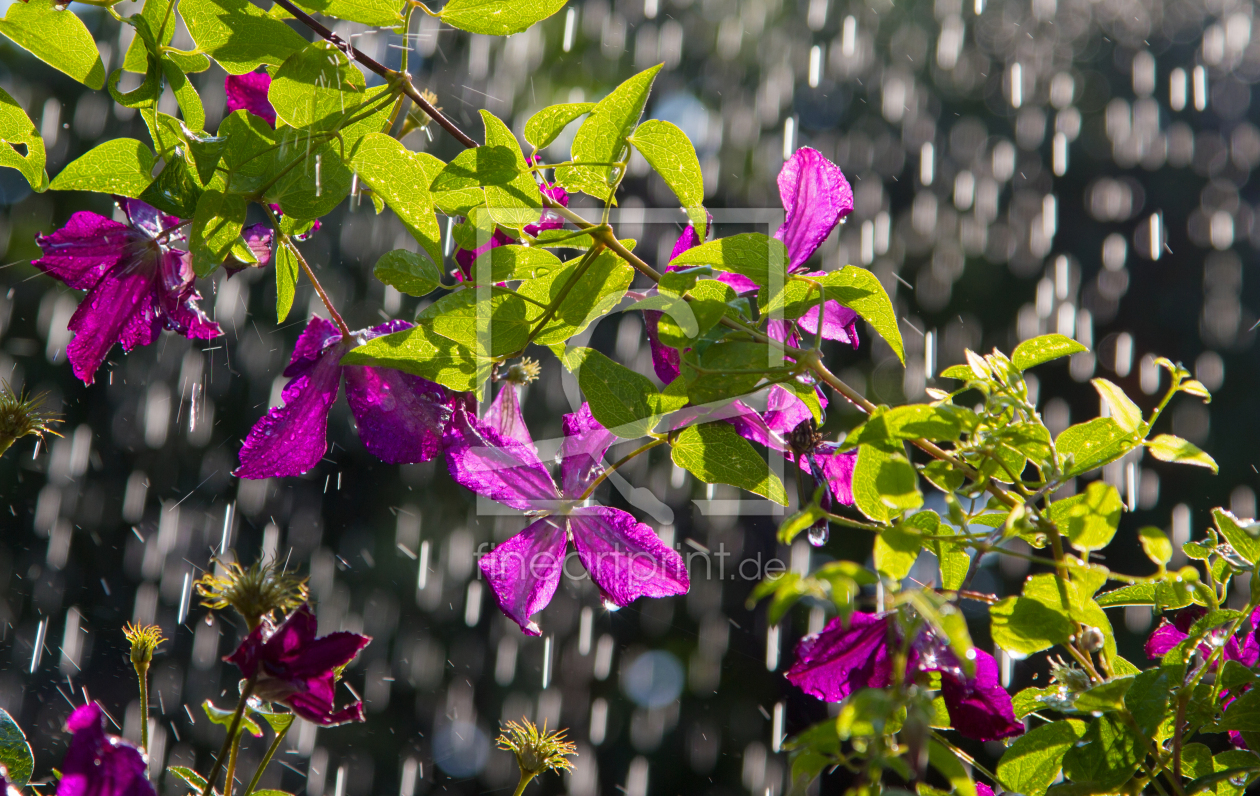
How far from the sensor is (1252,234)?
2834 millimetres

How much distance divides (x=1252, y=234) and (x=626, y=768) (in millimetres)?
2760

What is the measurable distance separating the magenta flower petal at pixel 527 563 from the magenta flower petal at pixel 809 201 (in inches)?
6.1

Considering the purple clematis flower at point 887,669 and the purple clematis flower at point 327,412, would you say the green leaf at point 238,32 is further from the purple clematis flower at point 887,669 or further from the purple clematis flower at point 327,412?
the purple clematis flower at point 887,669

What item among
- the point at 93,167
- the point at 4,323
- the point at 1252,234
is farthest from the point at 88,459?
the point at 1252,234

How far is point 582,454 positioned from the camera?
37 centimetres

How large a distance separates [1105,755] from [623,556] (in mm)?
186

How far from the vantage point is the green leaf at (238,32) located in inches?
11.7

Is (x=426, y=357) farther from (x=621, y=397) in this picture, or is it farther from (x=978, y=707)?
(x=978, y=707)

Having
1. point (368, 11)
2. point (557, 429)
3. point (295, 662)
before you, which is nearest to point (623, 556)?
point (295, 662)

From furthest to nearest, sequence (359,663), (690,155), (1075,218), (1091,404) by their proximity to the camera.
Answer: (1075,218)
(359,663)
(1091,404)
(690,155)

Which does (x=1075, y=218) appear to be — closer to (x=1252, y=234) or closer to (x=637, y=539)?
(x=1252, y=234)

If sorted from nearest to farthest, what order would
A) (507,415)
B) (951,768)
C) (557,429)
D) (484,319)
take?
1. (951,768)
2. (484,319)
3. (507,415)
4. (557,429)

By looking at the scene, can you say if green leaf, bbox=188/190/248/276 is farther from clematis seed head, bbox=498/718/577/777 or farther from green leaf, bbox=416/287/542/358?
clematis seed head, bbox=498/718/577/777

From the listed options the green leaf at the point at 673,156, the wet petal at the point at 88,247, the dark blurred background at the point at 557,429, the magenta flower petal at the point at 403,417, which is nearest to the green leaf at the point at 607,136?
the green leaf at the point at 673,156
